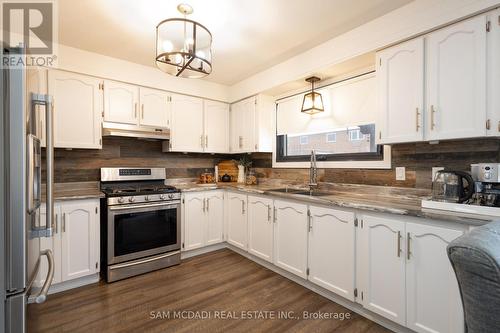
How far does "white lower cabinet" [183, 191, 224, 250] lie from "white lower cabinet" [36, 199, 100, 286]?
964 mm

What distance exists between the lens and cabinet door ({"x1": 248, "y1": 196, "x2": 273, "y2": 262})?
269cm

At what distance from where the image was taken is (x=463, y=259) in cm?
68

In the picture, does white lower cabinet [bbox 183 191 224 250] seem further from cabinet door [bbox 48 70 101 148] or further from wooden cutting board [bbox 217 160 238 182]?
cabinet door [bbox 48 70 101 148]

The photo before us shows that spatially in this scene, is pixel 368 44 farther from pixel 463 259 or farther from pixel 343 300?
pixel 343 300

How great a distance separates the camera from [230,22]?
2080 millimetres

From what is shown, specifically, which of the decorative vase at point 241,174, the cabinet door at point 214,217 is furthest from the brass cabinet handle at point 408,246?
the decorative vase at point 241,174

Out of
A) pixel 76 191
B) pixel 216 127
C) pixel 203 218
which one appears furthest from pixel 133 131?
pixel 203 218

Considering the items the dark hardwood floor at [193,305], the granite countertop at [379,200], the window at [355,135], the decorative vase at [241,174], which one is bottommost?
the dark hardwood floor at [193,305]

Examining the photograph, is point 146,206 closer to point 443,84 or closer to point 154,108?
point 154,108

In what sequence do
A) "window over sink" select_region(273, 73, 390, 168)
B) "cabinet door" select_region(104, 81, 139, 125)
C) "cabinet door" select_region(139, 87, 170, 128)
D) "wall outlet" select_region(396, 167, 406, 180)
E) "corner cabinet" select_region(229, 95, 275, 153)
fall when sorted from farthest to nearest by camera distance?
"corner cabinet" select_region(229, 95, 275, 153), "cabinet door" select_region(139, 87, 170, 128), "cabinet door" select_region(104, 81, 139, 125), "window over sink" select_region(273, 73, 390, 168), "wall outlet" select_region(396, 167, 406, 180)

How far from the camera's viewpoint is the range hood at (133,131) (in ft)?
8.84

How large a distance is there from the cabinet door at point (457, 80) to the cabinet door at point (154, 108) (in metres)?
2.78

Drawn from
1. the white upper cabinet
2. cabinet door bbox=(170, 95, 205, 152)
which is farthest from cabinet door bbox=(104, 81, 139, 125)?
the white upper cabinet

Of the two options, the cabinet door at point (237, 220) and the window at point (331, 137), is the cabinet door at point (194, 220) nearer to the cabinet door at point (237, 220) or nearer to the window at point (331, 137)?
the cabinet door at point (237, 220)
